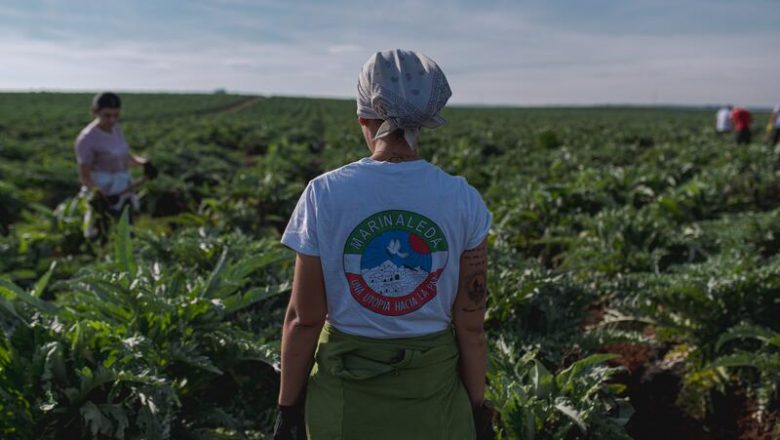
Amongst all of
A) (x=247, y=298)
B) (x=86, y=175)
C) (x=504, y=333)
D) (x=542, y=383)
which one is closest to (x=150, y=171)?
(x=86, y=175)

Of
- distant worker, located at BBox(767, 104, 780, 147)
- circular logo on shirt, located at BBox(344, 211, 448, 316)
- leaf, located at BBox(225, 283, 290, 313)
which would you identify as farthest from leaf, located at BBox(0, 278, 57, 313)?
distant worker, located at BBox(767, 104, 780, 147)

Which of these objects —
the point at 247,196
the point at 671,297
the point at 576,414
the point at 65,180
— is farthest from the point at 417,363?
the point at 65,180

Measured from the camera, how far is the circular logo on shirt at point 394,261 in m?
1.59

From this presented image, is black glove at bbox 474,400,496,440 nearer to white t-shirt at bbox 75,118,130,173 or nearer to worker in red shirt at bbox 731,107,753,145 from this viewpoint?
white t-shirt at bbox 75,118,130,173

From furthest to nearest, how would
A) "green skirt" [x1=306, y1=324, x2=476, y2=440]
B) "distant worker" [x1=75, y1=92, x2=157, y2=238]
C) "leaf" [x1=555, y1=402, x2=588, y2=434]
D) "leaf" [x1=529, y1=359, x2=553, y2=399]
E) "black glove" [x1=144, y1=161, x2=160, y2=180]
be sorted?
"black glove" [x1=144, y1=161, x2=160, y2=180]
"distant worker" [x1=75, y1=92, x2=157, y2=238]
"leaf" [x1=529, y1=359, x2=553, y2=399]
"leaf" [x1=555, y1=402, x2=588, y2=434]
"green skirt" [x1=306, y1=324, x2=476, y2=440]

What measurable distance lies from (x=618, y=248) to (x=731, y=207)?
125 inches

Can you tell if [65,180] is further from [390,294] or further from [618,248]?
[390,294]

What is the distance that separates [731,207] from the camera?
7227 mm

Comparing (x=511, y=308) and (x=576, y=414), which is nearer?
(x=576, y=414)

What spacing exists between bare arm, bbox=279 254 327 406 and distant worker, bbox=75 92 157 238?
4240 millimetres

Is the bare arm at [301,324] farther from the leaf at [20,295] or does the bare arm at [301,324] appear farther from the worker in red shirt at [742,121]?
the worker in red shirt at [742,121]

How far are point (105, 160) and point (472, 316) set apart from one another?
4886 millimetres

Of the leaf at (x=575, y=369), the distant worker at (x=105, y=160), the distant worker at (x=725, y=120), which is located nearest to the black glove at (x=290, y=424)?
the leaf at (x=575, y=369)

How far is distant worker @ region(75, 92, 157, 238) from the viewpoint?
17.0 ft
